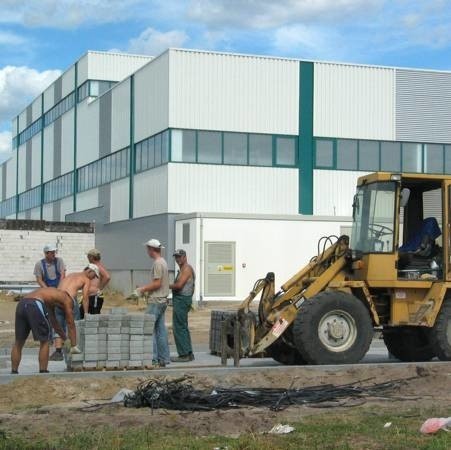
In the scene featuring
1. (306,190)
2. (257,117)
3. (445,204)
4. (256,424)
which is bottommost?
(256,424)

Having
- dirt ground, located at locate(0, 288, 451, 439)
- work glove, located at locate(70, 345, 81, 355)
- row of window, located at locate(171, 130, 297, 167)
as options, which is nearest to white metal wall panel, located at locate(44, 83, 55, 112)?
row of window, located at locate(171, 130, 297, 167)

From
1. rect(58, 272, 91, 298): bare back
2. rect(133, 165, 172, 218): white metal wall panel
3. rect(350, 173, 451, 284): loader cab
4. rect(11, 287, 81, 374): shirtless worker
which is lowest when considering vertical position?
rect(11, 287, 81, 374): shirtless worker

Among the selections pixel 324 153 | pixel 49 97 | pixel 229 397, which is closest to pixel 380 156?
pixel 324 153

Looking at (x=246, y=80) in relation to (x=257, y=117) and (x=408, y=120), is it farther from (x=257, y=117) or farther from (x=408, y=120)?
(x=408, y=120)

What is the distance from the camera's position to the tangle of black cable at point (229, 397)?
9656 mm

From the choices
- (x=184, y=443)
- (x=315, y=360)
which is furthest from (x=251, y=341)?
(x=184, y=443)

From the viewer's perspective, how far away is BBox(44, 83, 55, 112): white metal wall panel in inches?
2400

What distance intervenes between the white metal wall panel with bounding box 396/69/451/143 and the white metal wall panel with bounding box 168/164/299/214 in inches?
229

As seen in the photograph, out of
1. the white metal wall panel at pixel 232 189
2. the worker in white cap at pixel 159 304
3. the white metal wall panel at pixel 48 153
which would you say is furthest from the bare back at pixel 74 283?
the white metal wall panel at pixel 48 153

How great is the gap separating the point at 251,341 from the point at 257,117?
25.0 metres

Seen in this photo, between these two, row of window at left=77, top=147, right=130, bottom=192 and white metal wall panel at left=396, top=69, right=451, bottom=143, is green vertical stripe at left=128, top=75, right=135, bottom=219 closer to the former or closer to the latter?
row of window at left=77, top=147, right=130, bottom=192

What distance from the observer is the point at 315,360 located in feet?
42.0

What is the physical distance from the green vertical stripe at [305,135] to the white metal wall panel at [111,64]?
18.0 m

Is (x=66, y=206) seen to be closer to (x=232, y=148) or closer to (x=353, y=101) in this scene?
(x=232, y=148)
